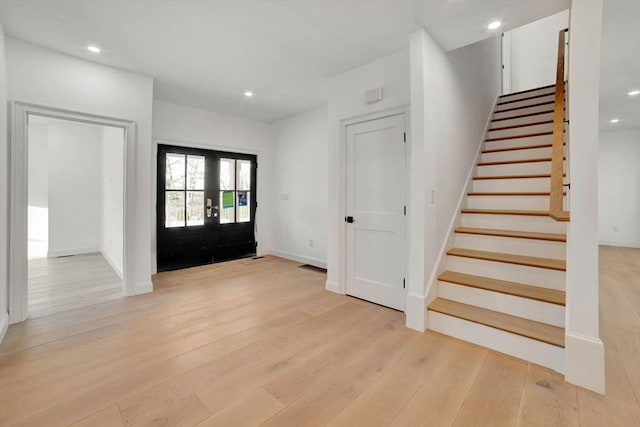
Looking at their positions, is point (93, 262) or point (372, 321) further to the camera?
point (93, 262)

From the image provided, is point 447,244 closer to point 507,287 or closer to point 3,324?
point 507,287

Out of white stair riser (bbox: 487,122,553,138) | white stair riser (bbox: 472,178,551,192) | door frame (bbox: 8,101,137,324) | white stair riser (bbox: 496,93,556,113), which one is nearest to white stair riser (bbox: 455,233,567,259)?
white stair riser (bbox: 472,178,551,192)

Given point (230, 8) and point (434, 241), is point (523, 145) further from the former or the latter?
point (230, 8)

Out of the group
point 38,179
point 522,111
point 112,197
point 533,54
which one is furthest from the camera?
point 38,179

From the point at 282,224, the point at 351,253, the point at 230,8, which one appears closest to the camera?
the point at 230,8

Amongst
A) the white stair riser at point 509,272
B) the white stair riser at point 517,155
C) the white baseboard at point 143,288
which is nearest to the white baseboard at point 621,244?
the white stair riser at point 517,155

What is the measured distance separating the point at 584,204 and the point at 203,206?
4.94 m

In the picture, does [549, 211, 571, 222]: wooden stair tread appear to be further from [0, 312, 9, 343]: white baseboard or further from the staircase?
[0, 312, 9, 343]: white baseboard

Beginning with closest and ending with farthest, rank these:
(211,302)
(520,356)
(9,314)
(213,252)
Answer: (520,356) < (9,314) < (211,302) < (213,252)

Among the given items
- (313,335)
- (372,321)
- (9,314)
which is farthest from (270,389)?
(9,314)

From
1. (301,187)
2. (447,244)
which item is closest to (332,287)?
(447,244)

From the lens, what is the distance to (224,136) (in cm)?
514

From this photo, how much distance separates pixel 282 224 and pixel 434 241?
3506mm

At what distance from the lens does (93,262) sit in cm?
532
